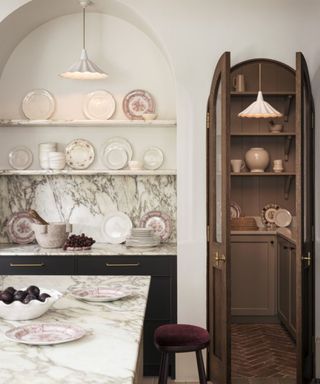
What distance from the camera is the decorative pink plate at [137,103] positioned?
516 centimetres

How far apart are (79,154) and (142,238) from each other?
92 centimetres

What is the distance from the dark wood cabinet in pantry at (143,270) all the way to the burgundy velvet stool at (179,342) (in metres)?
0.99

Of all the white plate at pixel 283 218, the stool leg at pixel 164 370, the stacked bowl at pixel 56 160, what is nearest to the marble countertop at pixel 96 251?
the stacked bowl at pixel 56 160

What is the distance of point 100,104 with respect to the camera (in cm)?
518

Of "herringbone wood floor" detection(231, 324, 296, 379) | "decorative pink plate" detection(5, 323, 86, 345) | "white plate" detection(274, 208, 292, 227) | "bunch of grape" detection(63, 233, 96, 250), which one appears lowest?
"herringbone wood floor" detection(231, 324, 296, 379)

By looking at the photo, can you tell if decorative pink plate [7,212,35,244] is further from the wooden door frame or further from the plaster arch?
the wooden door frame

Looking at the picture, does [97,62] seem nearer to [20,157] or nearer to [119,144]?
[119,144]

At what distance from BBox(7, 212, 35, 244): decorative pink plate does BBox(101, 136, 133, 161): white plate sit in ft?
2.79

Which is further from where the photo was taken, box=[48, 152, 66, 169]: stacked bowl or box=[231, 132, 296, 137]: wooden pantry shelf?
box=[231, 132, 296, 137]: wooden pantry shelf

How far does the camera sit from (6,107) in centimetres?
520

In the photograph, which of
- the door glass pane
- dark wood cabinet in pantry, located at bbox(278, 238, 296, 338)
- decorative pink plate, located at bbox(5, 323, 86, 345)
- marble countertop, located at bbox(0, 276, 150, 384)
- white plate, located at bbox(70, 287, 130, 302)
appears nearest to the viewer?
marble countertop, located at bbox(0, 276, 150, 384)

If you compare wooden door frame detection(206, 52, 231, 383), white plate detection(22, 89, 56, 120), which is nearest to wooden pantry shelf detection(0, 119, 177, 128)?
white plate detection(22, 89, 56, 120)

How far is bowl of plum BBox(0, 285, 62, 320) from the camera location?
2.48 metres

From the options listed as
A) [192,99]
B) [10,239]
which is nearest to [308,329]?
[192,99]
